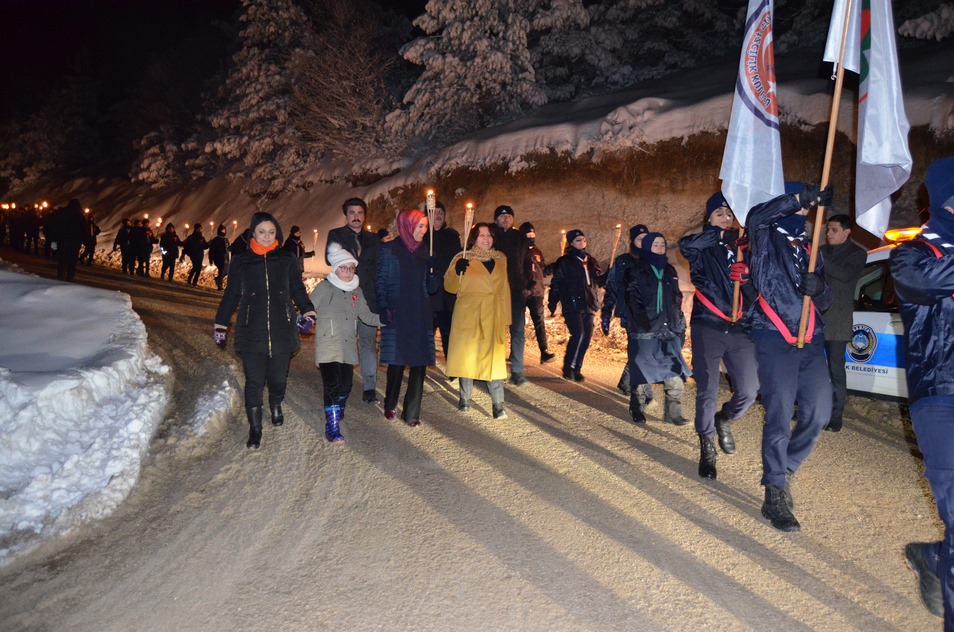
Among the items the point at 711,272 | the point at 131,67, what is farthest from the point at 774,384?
the point at 131,67

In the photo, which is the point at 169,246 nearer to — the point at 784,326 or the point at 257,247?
the point at 257,247

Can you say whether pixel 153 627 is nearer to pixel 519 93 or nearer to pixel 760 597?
pixel 760 597

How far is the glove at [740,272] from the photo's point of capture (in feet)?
16.1

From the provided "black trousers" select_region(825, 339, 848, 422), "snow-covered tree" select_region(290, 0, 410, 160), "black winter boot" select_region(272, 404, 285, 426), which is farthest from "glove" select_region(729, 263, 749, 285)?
"snow-covered tree" select_region(290, 0, 410, 160)

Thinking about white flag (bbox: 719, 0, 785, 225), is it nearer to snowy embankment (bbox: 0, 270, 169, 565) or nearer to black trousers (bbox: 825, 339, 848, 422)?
black trousers (bbox: 825, 339, 848, 422)

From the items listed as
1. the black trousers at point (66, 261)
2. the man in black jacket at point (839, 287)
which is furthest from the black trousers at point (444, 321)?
the black trousers at point (66, 261)

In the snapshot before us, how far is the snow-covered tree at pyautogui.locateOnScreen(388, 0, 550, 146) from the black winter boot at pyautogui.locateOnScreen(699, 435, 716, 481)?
56.6 feet

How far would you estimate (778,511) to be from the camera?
14.8ft

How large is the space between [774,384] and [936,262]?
171 centimetres

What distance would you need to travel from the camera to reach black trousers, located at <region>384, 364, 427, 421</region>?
659cm

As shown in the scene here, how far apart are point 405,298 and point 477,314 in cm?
78

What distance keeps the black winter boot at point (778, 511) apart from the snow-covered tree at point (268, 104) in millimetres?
25162

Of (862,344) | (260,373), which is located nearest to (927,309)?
(862,344)

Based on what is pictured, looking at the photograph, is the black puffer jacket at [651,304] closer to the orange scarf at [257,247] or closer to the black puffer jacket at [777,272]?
the black puffer jacket at [777,272]
